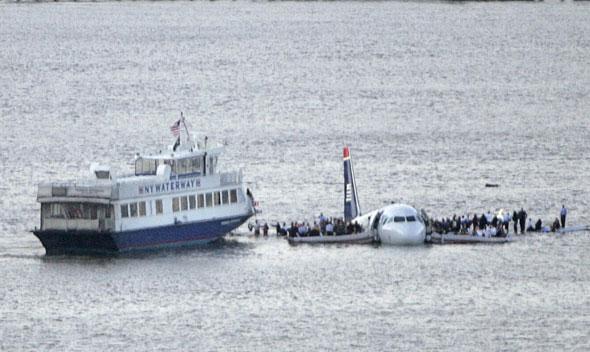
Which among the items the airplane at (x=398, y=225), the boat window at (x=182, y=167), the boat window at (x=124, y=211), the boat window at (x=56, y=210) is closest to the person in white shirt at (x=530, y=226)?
the airplane at (x=398, y=225)

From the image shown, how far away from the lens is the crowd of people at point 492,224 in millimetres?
140000

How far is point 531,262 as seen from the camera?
434ft

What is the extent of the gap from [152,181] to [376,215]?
568 inches

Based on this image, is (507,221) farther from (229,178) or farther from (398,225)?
(229,178)

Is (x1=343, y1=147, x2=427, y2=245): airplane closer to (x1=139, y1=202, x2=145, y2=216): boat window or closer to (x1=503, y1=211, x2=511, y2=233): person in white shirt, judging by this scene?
(x1=503, y1=211, x2=511, y2=233): person in white shirt

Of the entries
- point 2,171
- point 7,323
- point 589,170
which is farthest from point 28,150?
point 7,323

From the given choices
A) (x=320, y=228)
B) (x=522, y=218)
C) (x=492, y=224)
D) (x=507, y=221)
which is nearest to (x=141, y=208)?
(x=320, y=228)

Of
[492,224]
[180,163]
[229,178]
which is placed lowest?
[492,224]

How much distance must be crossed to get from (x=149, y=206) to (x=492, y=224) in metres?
22.8

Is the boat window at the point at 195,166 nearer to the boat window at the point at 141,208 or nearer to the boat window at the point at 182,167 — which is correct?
the boat window at the point at 182,167

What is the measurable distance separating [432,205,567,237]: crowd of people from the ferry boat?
41.2 ft

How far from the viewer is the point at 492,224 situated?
143m

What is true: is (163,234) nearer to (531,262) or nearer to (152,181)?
(152,181)

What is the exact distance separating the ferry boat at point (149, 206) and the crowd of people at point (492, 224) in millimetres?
12553
